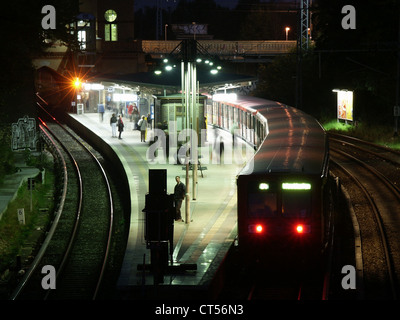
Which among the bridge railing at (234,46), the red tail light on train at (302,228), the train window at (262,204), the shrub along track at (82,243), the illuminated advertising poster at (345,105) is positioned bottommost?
the shrub along track at (82,243)

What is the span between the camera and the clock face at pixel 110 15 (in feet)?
218

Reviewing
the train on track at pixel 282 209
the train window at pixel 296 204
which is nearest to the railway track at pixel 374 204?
the train on track at pixel 282 209

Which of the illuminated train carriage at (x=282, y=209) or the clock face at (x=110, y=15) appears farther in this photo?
the clock face at (x=110, y=15)

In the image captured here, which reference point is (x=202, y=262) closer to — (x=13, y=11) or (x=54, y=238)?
(x=54, y=238)

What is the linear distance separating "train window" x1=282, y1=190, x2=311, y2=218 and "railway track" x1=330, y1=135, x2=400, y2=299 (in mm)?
1777

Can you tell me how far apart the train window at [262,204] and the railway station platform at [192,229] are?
4.15 ft

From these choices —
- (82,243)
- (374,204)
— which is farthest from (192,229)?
(374,204)

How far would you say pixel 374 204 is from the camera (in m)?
22.7

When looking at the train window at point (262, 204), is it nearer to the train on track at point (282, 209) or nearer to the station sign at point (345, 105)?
the train on track at point (282, 209)

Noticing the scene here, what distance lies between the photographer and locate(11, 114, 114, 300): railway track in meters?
16.2

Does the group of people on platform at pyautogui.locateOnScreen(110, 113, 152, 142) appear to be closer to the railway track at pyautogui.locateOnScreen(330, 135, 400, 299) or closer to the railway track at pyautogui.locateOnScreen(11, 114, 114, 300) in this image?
the railway track at pyautogui.locateOnScreen(11, 114, 114, 300)

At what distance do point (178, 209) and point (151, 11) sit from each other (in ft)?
333

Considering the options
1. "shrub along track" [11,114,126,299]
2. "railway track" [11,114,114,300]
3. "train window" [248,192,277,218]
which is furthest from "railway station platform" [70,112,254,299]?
"train window" [248,192,277,218]

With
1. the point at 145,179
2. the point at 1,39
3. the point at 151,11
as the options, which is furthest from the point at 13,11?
the point at 151,11
